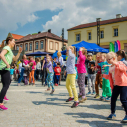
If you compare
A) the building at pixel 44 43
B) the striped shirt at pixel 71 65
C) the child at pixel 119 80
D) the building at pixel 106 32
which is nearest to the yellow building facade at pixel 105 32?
the building at pixel 106 32

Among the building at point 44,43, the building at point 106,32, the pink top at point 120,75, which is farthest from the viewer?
the building at point 44,43

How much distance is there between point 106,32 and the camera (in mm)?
34094

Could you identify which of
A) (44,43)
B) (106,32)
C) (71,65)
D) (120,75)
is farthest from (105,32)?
(120,75)

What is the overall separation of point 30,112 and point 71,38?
117 ft

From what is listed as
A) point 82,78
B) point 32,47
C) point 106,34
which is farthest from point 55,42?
point 82,78

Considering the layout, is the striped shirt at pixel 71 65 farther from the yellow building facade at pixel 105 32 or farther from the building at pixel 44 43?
the building at pixel 44 43

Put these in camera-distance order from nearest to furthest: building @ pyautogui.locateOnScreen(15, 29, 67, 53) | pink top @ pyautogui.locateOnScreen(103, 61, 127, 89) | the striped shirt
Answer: pink top @ pyautogui.locateOnScreen(103, 61, 127, 89)
the striped shirt
building @ pyautogui.locateOnScreen(15, 29, 67, 53)

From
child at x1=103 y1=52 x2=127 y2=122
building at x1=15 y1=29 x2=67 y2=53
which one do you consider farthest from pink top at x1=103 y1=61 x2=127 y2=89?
building at x1=15 y1=29 x2=67 y2=53

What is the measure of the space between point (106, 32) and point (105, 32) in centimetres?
24

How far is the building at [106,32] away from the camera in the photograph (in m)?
31.9

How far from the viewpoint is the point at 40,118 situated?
3812 mm

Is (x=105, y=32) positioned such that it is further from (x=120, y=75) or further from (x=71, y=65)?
(x=120, y=75)

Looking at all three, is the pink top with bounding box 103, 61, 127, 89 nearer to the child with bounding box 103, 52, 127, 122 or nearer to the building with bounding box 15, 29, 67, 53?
the child with bounding box 103, 52, 127, 122

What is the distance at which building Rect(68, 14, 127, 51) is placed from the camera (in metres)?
31.9
